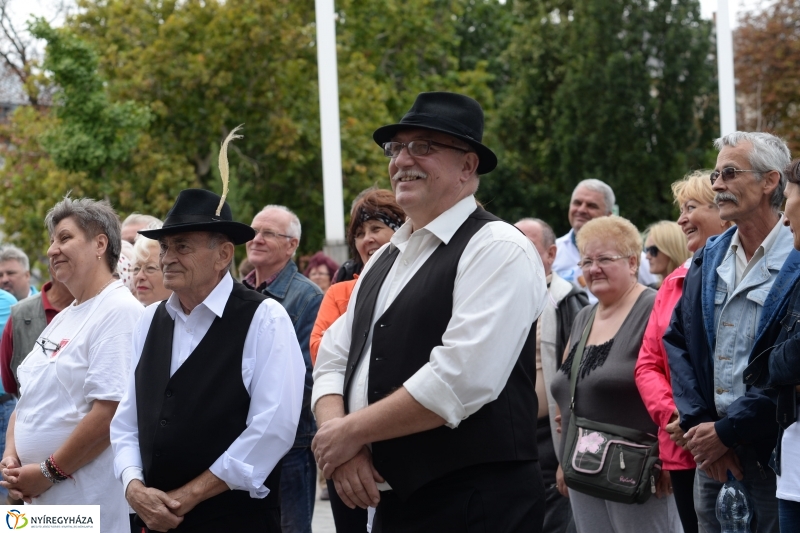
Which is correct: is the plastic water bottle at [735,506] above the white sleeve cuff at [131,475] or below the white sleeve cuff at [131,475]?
below

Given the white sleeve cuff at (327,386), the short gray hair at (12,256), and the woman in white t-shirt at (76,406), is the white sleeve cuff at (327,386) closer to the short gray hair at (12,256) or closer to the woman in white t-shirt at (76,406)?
the woman in white t-shirt at (76,406)

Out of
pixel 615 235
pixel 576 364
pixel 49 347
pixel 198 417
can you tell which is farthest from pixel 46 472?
pixel 615 235

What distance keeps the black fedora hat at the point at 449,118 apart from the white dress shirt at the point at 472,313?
0.72 feet

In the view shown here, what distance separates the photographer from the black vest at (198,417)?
3.89m

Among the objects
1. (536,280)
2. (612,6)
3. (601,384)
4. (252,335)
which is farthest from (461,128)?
(612,6)

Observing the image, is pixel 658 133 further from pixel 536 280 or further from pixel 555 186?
pixel 536 280

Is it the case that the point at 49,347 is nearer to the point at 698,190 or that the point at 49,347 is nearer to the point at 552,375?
the point at 552,375

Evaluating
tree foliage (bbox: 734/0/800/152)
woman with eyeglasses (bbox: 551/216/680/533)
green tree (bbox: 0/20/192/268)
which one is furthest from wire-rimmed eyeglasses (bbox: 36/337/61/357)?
tree foliage (bbox: 734/0/800/152)

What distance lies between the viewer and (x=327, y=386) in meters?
3.53

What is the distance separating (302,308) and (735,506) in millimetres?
2690

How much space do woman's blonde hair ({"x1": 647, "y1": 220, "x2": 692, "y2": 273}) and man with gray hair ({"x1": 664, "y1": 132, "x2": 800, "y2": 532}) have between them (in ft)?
5.41

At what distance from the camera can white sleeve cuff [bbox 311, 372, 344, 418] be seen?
350 centimetres

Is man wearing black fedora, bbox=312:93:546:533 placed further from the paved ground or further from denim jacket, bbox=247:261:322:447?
the paved ground

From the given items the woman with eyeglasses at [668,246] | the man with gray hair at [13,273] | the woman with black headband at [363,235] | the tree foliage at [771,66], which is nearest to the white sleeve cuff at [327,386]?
the woman with black headband at [363,235]
